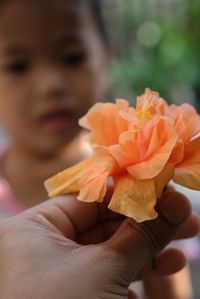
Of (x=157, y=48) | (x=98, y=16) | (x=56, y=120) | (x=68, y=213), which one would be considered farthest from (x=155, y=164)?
(x=157, y=48)

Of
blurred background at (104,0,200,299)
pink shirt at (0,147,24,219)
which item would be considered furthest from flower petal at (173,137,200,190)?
blurred background at (104,0,200,299)

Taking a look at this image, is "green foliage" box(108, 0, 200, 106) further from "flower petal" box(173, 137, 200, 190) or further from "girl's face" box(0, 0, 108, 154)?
"flower petal" box(173, 137, 200, 190)

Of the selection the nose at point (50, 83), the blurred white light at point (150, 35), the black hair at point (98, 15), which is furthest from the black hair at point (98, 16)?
the blurred white light at point (150, 35)

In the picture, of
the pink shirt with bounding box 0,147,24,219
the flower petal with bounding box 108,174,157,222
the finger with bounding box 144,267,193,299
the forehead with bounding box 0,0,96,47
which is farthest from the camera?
the pink shirt with bounding box 0,147,24,219

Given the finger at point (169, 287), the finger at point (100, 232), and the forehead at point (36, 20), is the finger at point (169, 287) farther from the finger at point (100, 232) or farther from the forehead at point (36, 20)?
the forehead at point (36, 20)

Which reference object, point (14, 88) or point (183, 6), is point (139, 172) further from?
point (183, 6)

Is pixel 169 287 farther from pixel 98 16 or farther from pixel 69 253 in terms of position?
pixel 98 16

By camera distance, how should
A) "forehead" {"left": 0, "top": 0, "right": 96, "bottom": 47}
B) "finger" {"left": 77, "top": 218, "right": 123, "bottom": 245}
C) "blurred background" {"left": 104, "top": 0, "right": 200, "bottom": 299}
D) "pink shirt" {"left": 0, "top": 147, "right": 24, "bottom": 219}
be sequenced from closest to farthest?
1. "finger" {"left": 77, "top": 218, "right": 123, "bottom": 245}
2. "forehead" {"left": 0, "top": 0, "right": 96, "bottom": 47}
3. "pink shirt" {"left": 0, "top": 147, "right": 24, "bottom": 219}
4. "blurred background" {"left": 104, "top": 0, "right": 200, "bottom": 299}

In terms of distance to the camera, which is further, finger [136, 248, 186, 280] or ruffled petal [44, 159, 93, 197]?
finger [136, 248, 186, 280]
